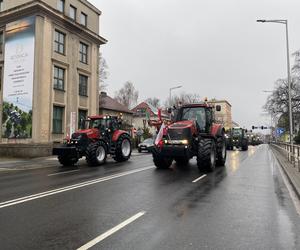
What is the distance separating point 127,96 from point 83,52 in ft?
160

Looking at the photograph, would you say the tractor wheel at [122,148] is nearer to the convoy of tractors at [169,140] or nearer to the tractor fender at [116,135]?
the convoy of tractors at [169,140]

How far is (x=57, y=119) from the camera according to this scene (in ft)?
101

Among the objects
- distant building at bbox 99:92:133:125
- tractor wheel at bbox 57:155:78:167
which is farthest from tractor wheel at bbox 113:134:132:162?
distant building at bbox 99:92:133:125

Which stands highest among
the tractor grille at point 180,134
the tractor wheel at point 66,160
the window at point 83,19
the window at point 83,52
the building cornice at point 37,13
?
the window at point 83,19

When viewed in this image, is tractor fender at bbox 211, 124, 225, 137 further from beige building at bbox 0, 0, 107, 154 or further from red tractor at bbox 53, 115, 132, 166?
beige building at bbox 0, 0, 107, 154

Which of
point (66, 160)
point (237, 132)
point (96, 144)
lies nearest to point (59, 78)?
point (66, 160)

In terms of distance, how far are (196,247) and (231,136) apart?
37144 millimetres

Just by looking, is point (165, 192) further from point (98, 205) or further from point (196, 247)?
point (196, 247)

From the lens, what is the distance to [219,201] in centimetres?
848

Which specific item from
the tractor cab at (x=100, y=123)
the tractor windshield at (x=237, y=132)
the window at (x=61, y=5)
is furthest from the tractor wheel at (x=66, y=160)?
the tractor windshield at (x=237, y=132)

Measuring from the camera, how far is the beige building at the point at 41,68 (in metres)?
28.5

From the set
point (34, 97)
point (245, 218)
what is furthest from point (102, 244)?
point (34, 97)

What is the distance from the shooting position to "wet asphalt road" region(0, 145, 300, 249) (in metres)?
5.33

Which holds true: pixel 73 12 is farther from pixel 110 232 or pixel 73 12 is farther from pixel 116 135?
pixel 110 232
